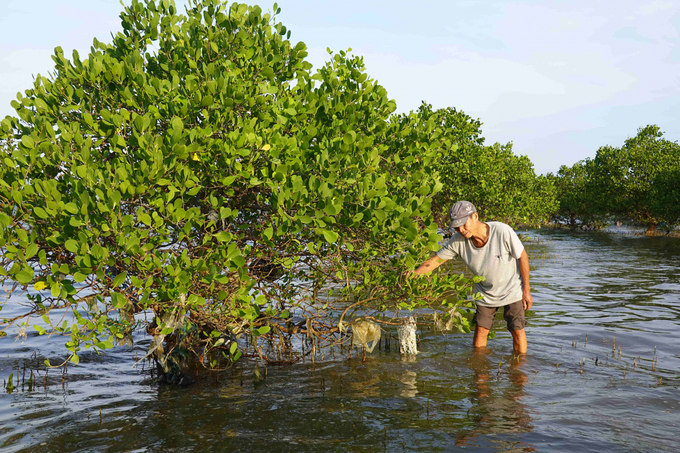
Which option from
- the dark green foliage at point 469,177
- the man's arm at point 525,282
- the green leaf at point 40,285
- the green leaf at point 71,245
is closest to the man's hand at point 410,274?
the man's arm at point 525,282

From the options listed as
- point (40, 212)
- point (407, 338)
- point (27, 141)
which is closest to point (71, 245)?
point (40, 212)

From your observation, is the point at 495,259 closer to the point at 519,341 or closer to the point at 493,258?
the point at 493,258

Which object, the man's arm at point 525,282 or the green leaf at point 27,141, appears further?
the man's arm at point 525,282

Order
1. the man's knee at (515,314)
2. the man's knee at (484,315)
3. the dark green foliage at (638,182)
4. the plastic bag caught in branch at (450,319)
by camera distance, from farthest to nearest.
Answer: the dark green foliage at (638,182)
the man's knee at (484,315)
the man's knee at (515,314)
the plastic bag caught in branch at (450,319)

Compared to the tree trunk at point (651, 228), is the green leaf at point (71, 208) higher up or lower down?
higher up

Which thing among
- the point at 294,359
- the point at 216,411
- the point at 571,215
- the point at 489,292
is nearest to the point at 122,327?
the point at 216,411

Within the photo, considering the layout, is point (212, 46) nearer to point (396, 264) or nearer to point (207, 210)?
point (207, 210)

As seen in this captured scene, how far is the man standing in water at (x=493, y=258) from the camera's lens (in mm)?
6812

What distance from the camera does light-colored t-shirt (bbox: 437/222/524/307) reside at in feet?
22.6

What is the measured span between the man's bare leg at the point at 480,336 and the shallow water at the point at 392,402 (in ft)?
0.58

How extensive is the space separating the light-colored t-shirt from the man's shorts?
0.34ft

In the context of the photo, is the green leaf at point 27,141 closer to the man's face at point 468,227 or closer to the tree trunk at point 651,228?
the man's face at point 468,227

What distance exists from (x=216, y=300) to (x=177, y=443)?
1.54m

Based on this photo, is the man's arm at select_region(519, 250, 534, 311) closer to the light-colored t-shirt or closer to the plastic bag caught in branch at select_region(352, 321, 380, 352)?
the light-colored t-shirt
